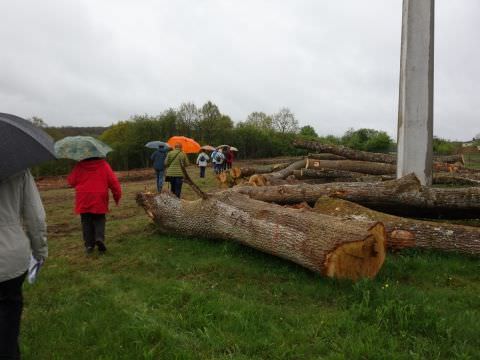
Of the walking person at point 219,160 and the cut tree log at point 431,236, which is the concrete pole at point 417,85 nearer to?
the cut tree log at point 431,236

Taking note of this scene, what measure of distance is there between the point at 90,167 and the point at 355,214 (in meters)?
4.17

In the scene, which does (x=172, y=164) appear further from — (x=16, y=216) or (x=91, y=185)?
(x=16, y=216)

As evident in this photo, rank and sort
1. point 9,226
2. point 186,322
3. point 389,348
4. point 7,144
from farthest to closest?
1. point 186,322
2. point 389,348
3. point 9,226
4. point 7,144

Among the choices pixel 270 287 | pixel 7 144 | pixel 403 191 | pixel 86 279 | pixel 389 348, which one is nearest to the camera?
pixel 7 144

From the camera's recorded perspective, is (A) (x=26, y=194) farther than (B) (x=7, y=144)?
Yes

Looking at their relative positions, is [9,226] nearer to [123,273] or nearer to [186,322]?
[186,322]

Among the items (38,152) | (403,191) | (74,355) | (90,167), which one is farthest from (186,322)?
(403,191)

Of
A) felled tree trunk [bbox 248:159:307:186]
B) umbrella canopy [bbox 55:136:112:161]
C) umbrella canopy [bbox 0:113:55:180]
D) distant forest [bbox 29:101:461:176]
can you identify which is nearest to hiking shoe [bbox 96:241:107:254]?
umbrella canopy [bbox 55:136:112:161]

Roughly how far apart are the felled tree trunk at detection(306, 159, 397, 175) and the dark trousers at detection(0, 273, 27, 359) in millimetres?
11203

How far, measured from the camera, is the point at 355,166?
13.4m

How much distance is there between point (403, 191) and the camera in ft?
22.3

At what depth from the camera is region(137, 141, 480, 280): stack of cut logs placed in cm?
439

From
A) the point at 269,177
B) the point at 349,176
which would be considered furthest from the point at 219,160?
the point at 349,176

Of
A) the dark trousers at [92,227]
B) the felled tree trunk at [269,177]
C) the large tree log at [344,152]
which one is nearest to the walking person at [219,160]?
the felled tree trunk at [269,177]
